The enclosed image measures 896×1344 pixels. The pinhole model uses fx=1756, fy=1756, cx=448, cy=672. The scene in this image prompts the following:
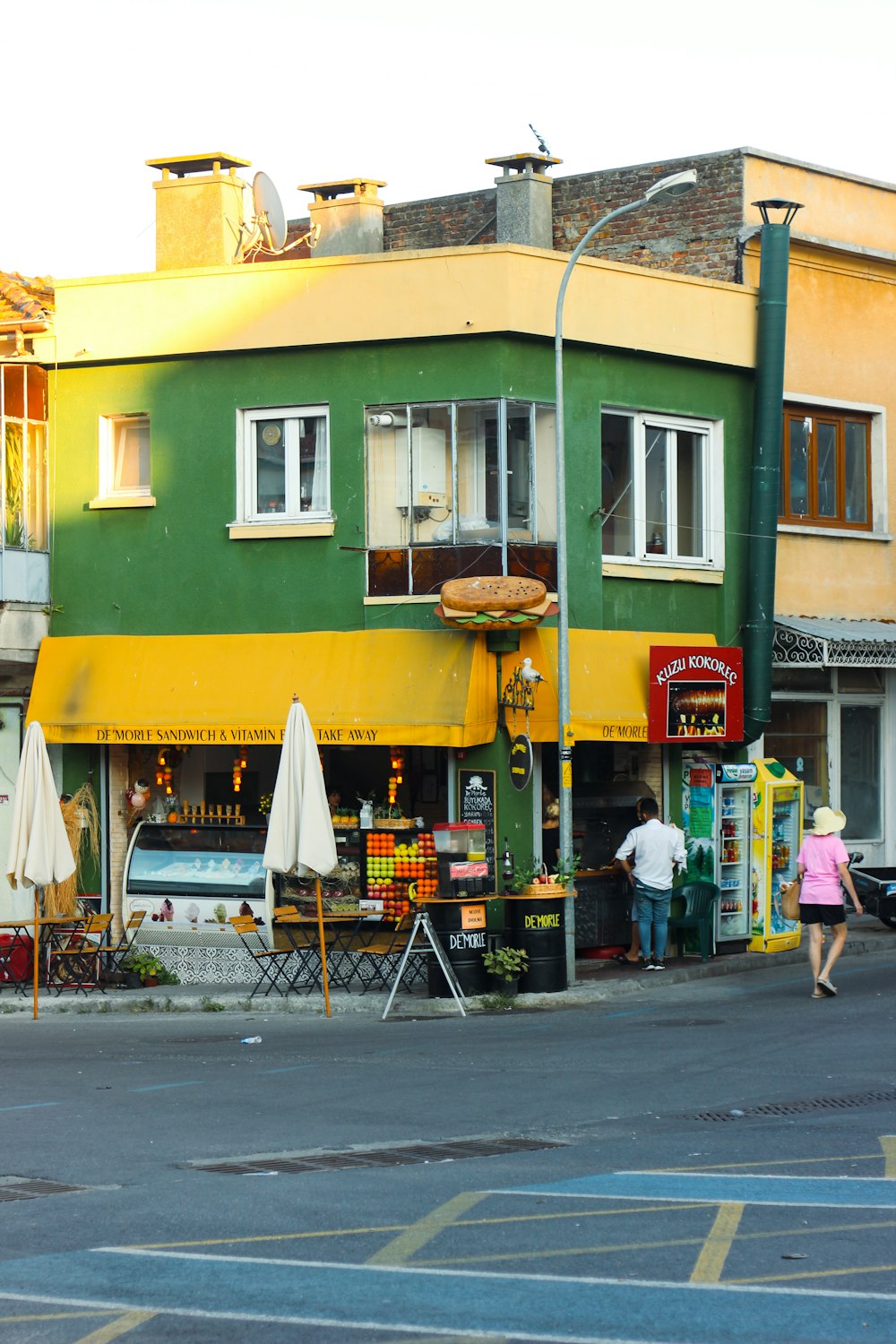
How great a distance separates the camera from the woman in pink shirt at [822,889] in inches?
643

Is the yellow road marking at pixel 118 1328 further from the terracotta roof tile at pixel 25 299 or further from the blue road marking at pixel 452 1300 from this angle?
the terracotta roof tile at pixel 25 299

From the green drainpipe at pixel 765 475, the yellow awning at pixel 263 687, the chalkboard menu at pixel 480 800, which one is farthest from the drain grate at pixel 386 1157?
the green drainpipe at pixel 765 475

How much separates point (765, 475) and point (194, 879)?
820 centimetres

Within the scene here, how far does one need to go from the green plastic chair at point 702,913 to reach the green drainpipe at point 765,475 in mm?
2233

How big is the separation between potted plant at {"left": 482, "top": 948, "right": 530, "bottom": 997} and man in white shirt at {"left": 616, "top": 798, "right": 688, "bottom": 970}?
2086 mm

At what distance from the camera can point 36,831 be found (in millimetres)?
17391

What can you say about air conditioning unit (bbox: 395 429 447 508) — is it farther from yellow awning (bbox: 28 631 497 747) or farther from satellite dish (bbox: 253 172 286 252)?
satellite dish (bbox: 253 172 286 252)

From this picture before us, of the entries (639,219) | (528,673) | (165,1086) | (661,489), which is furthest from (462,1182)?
(639,219)

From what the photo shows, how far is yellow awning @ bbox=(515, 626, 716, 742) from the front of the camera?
18.7m

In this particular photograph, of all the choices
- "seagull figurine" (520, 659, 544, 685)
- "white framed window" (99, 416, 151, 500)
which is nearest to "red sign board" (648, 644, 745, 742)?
"seagull figurine" (520, 659, 544, 685)

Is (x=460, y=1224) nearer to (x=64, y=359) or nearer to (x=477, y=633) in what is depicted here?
(x=477, y=633)

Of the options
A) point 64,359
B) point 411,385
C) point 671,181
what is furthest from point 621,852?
point 64,359

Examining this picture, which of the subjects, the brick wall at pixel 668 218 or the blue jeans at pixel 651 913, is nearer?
the blue jeans at pixel 651 913

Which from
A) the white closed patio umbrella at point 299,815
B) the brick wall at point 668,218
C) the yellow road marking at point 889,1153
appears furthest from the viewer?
the brick wall at point 668,218
